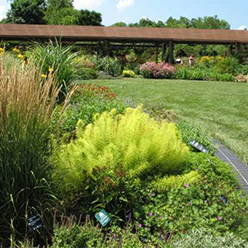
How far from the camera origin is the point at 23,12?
143 ft

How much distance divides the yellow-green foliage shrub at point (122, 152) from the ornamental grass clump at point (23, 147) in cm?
20

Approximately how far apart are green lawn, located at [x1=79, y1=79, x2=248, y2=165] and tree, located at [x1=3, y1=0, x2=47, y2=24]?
33.7 meters

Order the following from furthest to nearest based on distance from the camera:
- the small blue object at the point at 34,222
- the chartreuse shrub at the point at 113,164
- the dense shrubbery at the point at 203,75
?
the dense shrubbery at the point at 203,75
the chartreuse shrub at the point at 113,164
the small blue object at the point at 34,222

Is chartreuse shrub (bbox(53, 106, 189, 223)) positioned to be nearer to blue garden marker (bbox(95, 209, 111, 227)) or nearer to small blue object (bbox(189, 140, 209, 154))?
blue garden marker (bbox(95, 209, 111, 227))

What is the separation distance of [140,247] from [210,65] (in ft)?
66.2

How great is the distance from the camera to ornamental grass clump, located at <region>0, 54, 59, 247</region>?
7.47 feet

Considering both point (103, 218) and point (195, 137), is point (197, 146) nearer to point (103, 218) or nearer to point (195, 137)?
point (195, 137)

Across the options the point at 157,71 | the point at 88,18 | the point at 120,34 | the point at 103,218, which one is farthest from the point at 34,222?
the point at 88,18

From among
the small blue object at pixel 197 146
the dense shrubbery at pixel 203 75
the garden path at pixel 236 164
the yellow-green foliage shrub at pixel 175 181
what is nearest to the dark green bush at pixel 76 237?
the yellow-green foliage shrub at pixel 175 181

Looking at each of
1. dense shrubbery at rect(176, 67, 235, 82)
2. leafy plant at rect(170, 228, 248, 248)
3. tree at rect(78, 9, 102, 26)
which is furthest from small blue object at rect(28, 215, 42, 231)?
tree at rect(78, 9, 102, 26)

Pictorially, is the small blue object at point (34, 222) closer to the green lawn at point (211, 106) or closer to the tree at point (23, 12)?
the green lawn at point (211, 106)

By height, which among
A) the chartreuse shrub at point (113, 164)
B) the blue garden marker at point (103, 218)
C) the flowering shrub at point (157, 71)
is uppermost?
the chartreuse shrub at point (113, 164)

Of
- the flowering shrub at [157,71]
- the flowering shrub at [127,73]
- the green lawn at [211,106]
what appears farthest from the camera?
the flowering shrub at [127,73]

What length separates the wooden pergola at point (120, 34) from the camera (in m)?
20.4
